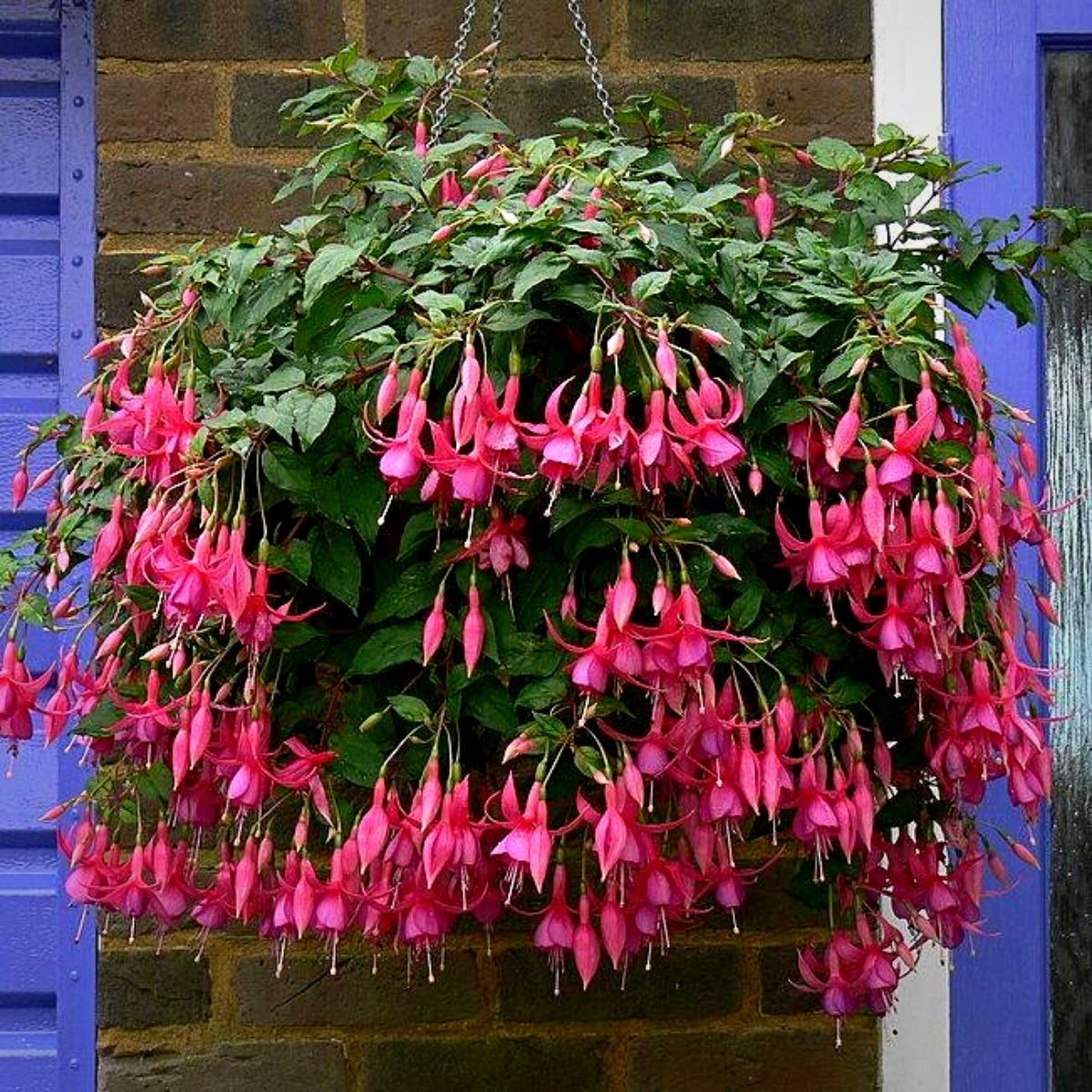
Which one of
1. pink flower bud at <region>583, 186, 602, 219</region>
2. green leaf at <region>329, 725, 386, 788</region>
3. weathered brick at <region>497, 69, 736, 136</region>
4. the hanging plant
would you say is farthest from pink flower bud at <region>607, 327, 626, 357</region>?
weathered brick at <region>497, 69, 736, 136</region>

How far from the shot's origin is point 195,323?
1.22 meters

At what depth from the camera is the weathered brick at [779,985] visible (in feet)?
5.66

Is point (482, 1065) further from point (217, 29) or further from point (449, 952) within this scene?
point (217, 29)

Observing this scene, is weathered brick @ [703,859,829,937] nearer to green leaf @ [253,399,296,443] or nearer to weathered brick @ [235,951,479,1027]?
weathered brick @ [235,951,479,1027]

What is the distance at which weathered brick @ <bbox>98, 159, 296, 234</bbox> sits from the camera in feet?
5.66

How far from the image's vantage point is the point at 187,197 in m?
1.73

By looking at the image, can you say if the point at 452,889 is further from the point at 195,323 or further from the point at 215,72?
the point at 215,72

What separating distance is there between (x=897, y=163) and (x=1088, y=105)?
58 centimetres

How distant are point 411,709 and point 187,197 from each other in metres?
0.83

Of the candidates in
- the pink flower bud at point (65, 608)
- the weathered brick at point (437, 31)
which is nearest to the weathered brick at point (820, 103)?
the weathered brick at point (437, 31)

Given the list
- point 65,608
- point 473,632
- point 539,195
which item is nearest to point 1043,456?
point 539,195

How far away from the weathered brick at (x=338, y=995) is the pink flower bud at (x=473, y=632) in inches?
28.1

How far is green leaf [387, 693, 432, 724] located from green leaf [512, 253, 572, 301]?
272 millimetres

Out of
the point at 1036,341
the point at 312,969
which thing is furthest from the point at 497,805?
the point at 1036,341
